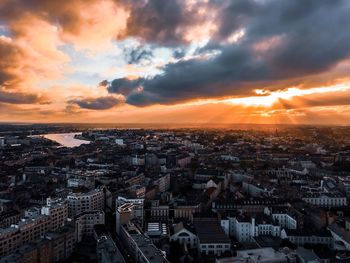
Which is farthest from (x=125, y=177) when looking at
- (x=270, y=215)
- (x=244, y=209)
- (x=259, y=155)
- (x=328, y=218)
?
(x=259, y=155)

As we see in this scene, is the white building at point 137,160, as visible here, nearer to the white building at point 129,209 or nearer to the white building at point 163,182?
the white building at point 163,182

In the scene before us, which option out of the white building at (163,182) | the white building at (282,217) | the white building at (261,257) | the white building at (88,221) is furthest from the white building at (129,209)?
the white building at (163,182)

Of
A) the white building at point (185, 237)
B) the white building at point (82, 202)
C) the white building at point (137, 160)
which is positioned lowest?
the white building at point (137, 160)

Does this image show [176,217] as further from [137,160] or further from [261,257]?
[137,160]

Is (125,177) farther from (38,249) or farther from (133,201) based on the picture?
(38,249)

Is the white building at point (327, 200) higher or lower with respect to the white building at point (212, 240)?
lower

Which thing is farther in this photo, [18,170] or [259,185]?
[18,170]

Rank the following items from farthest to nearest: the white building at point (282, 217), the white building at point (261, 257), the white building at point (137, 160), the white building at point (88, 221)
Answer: the white building at point (137, 160) → the white building at point (282, 217) → the white building at point (88, 221) → the white building at point (261, 257)

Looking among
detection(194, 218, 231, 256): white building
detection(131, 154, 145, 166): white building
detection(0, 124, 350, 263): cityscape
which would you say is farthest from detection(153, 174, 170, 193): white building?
detection(131, 154, 145, 166): white building

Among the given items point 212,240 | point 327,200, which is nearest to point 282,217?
point 212,240
